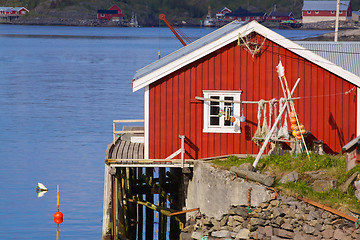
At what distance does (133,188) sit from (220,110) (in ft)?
23.8

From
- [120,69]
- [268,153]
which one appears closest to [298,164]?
[268,153]

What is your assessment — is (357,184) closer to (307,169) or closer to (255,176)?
(307,169)

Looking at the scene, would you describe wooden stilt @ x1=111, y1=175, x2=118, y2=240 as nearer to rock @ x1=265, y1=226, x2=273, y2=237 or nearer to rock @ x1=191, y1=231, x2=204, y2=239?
rock @ x1=191, y1=231, x2=204, y2=239

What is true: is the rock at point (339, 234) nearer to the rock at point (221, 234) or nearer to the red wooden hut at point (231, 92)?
the rock at point (221, 234)

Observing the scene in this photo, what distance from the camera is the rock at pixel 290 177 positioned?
20.3m

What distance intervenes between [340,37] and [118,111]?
6742 cm

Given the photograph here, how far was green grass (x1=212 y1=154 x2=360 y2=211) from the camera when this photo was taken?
18.9m

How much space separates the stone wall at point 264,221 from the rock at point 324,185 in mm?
836

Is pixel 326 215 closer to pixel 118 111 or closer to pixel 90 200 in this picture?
pixel 90 200

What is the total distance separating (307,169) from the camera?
21.0 m

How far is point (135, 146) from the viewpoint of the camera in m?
25.9

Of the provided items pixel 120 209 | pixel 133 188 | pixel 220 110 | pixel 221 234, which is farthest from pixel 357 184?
pixel 133 188

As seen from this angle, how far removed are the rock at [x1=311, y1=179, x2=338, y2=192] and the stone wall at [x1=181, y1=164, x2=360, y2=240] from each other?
84cm

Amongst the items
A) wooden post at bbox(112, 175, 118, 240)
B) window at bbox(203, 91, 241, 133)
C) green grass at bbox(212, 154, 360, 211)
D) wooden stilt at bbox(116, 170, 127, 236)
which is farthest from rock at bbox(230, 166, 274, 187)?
wooden stilt at bbox(116, 170, 127, 236)
